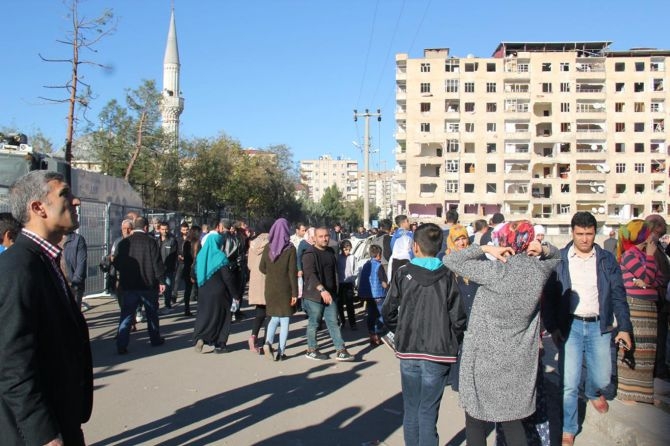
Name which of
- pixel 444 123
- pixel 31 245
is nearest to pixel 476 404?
pixel 31 245

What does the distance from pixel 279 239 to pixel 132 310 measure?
238 cm

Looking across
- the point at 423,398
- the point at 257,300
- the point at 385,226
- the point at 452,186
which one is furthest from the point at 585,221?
the point at 452,186

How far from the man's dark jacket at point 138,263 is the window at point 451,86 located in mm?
76929

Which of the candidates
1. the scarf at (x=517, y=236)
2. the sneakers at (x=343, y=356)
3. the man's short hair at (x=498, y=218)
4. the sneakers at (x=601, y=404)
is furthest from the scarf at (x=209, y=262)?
the scarf at (x=517, y=236)

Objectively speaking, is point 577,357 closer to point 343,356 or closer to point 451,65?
point 343,356

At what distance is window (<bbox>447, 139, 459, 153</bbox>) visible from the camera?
82.3 metres

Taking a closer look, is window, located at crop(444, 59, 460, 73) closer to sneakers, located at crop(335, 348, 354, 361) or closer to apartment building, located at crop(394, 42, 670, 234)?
apartment building, located at crop(394, 42, 670, 234)

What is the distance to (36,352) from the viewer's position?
2.59 metres

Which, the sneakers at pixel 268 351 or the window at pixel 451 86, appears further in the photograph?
the window at pixel 451 86

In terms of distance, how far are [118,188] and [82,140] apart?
615 inches

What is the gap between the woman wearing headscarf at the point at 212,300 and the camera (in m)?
9.20

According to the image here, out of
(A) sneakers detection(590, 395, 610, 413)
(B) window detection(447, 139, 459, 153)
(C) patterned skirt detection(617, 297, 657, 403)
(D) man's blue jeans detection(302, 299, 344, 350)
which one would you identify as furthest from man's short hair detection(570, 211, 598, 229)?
(B) window detection(447, 139, 459, 153)

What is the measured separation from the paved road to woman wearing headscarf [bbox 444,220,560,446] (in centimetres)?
147

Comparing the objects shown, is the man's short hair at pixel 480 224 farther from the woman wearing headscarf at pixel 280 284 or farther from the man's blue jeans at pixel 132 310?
the man's blue jeans at pixel 132 310
